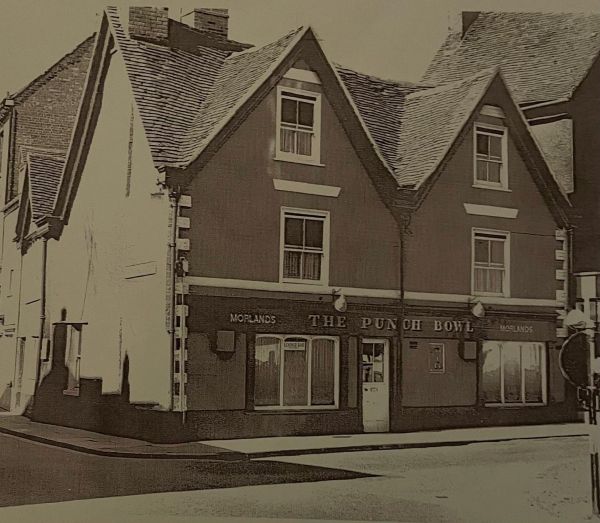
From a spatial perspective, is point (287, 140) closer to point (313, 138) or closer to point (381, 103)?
point (313, 138)

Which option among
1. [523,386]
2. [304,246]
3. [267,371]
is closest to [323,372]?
[267,371]

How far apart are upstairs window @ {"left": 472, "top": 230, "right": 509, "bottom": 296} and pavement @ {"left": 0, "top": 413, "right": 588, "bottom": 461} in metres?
0.67

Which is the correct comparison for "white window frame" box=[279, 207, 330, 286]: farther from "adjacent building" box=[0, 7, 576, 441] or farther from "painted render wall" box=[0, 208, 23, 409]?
"painted render wall" box=[0, 208, 23, 409]

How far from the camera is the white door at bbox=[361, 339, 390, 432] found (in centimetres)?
395

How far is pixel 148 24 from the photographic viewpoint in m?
3.90

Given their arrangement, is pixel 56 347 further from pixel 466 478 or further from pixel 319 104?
pixel 466 478

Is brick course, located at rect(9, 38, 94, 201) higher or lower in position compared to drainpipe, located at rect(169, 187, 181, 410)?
higher

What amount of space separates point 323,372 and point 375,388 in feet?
0.86

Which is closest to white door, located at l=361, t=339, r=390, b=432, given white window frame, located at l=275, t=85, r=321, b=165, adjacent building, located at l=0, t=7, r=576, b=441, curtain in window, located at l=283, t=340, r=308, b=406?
adjacent building, located at l=0, t=7, r=576, b=441

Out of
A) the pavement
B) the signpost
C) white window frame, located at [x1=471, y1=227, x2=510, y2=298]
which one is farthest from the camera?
white window frame, located at [x1=471, y1=227, x2=510, y2=298]

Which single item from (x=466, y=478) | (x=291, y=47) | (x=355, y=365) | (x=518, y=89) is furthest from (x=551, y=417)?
(x=291, y=47)

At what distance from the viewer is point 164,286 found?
3742 mm

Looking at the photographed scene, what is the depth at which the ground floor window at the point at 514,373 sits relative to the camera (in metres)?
4.10

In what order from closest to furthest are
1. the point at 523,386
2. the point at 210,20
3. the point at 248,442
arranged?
the point at 248,442 → the point at 210,20 → the point at 523,386
